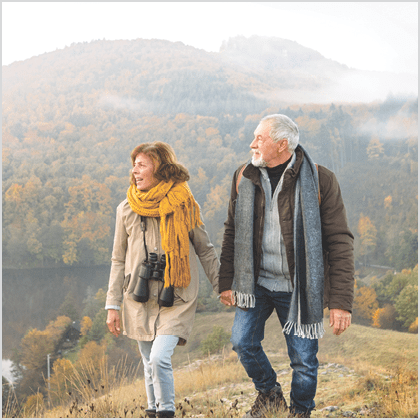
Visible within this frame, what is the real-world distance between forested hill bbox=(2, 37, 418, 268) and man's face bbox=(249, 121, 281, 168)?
15.1 meters

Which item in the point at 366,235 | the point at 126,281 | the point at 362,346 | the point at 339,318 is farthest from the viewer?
the point at 366,235

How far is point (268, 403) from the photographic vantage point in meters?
2.34

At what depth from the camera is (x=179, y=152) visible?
65.1ft

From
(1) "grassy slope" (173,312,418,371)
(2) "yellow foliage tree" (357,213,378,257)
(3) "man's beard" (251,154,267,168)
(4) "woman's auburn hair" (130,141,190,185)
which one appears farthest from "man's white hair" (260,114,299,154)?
(2) "yellow foliage tree" (357,213,378,257)

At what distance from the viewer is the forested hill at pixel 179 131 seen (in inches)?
702

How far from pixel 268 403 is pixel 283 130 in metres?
1.57

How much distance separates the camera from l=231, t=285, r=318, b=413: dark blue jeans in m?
2.12

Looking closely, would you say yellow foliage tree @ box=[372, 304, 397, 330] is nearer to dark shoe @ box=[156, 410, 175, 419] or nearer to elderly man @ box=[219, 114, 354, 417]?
elderly man @ box=[219, 114, 354, 417]

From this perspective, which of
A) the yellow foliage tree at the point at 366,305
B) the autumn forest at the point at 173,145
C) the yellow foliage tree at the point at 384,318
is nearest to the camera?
the yellow foliage tree at the point at 384,318

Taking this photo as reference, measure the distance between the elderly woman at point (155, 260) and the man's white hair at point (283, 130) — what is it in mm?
600

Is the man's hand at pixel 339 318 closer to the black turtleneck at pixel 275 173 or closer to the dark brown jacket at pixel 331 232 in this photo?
the dark brown jacket at pixel 331 232

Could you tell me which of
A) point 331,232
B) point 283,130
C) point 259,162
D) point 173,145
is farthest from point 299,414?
point 173,145

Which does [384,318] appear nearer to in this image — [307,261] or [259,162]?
[307,261]

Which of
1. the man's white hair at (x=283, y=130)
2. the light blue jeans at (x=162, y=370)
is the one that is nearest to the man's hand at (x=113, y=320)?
the light blue jeans at (x=162, y=370)
